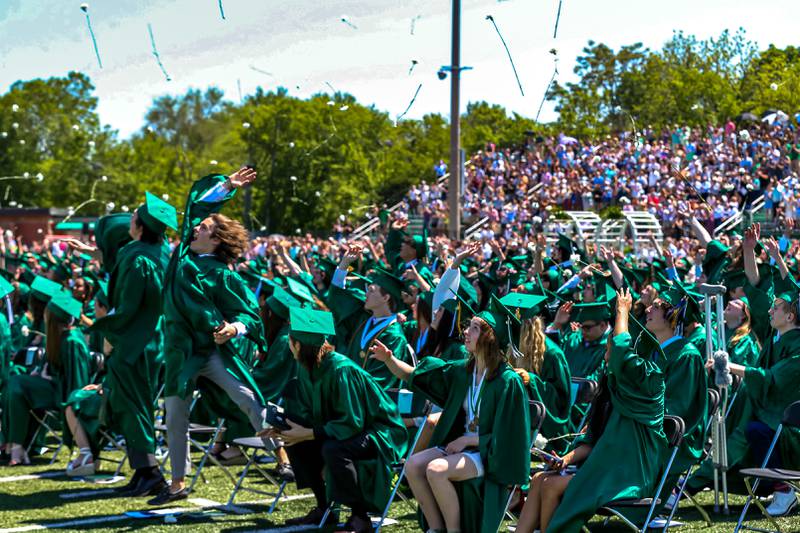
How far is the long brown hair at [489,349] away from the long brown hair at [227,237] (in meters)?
2.65

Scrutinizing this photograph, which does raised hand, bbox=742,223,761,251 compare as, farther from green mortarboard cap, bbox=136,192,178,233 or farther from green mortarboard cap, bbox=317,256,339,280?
green mortarboard cap, bbox=317,256,339,280

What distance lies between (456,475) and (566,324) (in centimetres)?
444

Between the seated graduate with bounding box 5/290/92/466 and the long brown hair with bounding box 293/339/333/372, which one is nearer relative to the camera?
the long brown hair with bounding box 293/339/333/372

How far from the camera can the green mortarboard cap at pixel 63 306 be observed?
10.0 meters

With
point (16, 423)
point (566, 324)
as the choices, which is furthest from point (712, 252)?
point (16, 423)

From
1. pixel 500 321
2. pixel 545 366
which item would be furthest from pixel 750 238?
pixel 500 321

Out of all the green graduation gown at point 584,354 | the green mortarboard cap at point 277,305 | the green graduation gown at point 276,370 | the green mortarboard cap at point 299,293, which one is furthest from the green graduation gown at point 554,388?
the green graduation gown at point 276,370

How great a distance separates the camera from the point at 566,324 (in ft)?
34.4

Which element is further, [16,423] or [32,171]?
[32,171]

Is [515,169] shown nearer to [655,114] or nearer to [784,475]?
[655,114]

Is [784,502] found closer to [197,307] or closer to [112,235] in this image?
[197,307]

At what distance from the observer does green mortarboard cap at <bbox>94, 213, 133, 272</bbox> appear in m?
9.23

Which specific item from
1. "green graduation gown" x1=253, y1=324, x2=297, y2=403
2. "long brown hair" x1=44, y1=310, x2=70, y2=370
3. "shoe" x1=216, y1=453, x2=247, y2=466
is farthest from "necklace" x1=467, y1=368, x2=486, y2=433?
"long brown hair" x1=44, y1=310, x2=70, y2=370

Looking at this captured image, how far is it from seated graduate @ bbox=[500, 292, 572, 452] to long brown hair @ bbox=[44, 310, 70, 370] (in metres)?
4.50
